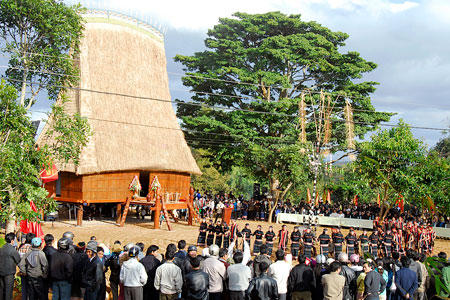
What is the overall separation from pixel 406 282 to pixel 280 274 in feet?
8.97

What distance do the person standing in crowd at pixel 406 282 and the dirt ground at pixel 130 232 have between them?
10.1 m

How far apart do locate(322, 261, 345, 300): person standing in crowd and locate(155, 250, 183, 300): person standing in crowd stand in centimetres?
270

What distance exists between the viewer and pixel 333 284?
802cm

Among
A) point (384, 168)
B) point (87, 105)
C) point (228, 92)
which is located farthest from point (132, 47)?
point (384, 168)

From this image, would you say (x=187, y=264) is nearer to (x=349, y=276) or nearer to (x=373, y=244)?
(x=349, y=276)

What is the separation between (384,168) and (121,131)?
15.4 meters

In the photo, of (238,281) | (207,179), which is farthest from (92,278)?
(207,179)

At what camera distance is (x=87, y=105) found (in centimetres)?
2298

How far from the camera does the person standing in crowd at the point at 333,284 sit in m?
8.01

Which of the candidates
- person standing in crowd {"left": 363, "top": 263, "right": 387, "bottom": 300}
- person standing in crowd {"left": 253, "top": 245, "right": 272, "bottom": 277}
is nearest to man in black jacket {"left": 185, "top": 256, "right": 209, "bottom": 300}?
person standing in crowd {"left": 253, "top": 245, "right": 272, "bottom": 277}

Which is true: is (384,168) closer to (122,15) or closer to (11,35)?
(122,15)

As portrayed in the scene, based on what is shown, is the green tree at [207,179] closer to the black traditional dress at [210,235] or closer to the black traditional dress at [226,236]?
the black traditional dress at [210,235]

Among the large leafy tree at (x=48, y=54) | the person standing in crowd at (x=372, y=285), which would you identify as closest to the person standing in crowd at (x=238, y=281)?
the person standing in crowd at (x=372, y=285)

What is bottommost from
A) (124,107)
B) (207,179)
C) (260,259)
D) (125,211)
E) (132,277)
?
(132,277)
